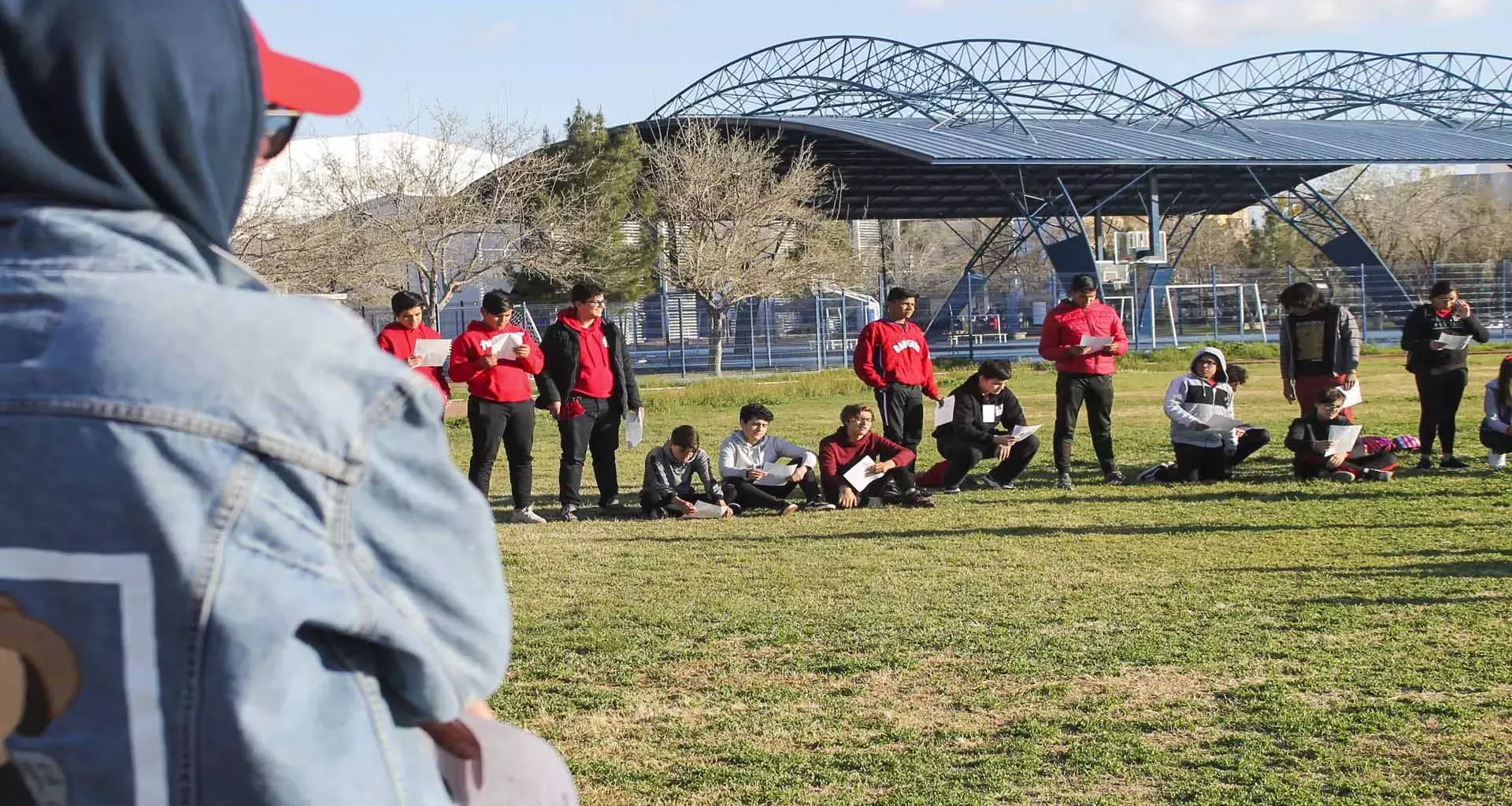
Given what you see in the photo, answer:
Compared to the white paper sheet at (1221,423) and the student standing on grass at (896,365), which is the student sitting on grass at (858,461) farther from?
the white paper sheet at (1221,423)

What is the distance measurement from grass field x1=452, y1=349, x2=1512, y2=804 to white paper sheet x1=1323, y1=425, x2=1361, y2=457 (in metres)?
0.68

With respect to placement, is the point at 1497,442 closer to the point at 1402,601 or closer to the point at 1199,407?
the point at 1199,407

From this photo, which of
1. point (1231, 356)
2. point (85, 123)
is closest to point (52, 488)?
point (85, 123)

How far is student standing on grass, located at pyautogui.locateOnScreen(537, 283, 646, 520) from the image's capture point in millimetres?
10844

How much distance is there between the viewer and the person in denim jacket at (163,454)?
1195 millimetres

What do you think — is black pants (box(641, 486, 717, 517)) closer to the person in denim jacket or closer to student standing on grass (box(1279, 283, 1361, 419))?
student standing on grass (box(1279, 283, 1361, 419))

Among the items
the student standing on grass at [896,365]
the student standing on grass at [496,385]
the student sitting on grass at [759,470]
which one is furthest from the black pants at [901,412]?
the student standing on grass at [496,385]

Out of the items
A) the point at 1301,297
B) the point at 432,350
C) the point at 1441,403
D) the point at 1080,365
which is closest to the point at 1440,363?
the point at 1441,403

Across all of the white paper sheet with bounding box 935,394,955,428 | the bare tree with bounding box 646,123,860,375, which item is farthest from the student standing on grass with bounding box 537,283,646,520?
the bare tree with bounding box 646,123,860,375

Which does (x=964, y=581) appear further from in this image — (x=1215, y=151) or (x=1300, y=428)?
(x=1215, y=151)

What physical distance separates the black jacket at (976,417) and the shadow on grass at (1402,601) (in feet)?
16.9

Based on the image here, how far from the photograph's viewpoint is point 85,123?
120cm

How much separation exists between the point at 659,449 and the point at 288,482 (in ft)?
32.2

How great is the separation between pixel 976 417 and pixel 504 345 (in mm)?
4116
